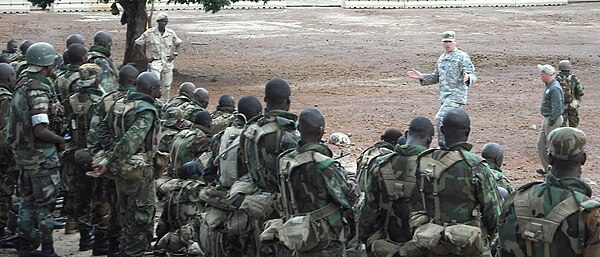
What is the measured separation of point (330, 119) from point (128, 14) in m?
7.04

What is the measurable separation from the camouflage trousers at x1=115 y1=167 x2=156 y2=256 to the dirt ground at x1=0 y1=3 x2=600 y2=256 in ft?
4.30

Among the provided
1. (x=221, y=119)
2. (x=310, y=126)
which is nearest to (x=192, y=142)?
(x=221, y=119)

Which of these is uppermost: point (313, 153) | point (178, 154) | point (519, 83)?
point (313, 153)

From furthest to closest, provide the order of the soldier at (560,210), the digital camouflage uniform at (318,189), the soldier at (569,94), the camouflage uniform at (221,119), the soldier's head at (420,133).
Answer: the soldier at (569,94), the camouflage uniform at (221,119), the soldier's head at (420,133), the digital camouflage uniform at (318,189), the soldier at (560,210)

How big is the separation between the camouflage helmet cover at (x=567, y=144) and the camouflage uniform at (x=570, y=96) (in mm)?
9702

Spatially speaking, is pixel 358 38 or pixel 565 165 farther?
pixel 358 38

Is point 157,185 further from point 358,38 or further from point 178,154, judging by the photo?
point 358,38

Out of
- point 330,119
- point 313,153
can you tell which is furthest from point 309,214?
point 330,119

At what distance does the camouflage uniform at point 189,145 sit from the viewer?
9.99m

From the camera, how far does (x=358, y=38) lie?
106ft

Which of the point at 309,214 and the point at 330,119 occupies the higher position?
the point at 309,214

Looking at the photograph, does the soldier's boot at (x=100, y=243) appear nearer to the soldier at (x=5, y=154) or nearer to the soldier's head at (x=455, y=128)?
the soldier at (x=5, y=154)

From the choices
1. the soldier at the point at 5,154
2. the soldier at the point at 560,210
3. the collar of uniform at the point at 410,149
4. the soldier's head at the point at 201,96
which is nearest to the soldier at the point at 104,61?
the soldier's head at the point at 201,96

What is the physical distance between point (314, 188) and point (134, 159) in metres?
2.66
